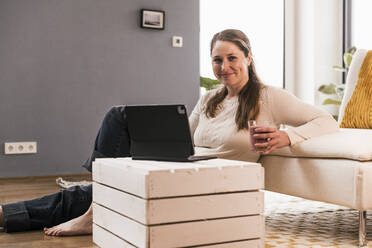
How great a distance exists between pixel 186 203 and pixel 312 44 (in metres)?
4.63

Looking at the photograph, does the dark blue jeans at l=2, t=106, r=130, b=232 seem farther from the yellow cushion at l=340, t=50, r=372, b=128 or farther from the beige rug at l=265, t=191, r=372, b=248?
the yellow cushion at l=340, t=50, r=372, b=128

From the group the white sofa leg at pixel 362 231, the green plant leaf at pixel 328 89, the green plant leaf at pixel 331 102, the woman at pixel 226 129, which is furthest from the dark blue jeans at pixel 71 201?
the green plant leaf at pixel 328 89

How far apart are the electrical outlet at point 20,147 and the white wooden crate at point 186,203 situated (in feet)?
8.38

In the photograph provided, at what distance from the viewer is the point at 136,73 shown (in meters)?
4.43

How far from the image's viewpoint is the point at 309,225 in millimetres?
2227

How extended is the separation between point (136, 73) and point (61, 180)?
1.28m

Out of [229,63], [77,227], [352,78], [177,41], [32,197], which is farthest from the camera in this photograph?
[177,41]

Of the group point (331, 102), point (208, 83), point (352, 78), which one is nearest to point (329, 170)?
point (352, 78)

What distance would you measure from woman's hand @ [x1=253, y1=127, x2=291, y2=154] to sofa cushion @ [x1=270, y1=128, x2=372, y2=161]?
3.0 inches

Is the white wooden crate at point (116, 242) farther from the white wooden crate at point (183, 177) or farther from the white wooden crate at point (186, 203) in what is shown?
the white wooden crate at point (183, 177)

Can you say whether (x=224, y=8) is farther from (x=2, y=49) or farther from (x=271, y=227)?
(x=271, y=227)

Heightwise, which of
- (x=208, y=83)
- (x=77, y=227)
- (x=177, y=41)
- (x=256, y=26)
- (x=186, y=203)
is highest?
(x=256, y=26)

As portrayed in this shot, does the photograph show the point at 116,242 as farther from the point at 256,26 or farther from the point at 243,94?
the point at 256,26

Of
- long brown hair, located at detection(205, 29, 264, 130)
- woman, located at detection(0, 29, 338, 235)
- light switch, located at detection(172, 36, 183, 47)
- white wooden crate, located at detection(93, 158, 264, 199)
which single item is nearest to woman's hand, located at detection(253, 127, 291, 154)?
woman, located at detection(0, 29, 338, 235)
